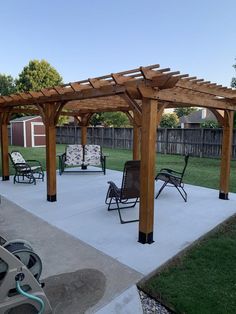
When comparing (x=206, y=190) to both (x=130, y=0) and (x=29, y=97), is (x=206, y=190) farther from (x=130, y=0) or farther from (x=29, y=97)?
(x=130, y=0)

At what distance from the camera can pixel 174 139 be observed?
1387 cm

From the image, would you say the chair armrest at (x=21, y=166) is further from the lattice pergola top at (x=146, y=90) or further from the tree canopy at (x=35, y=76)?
the tree canopy at (x=35, y=76)

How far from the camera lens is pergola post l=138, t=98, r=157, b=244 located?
3.19 m

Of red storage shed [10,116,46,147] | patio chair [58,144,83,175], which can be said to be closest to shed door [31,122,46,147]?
red storage shed [10,116,46,147]

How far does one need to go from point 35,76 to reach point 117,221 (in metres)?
20.9

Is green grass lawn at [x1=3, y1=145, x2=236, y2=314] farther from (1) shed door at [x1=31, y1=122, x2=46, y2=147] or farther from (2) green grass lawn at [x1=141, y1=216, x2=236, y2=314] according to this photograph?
(1) shed door at [x1=31, y1=122, x2=46, y2=147]

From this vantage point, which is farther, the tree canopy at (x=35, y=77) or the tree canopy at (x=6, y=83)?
the tree canopy at (x=6, y=83)

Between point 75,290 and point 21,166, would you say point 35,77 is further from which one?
point 75,290

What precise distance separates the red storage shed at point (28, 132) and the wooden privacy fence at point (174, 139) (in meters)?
3.04

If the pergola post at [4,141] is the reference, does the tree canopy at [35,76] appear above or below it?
above

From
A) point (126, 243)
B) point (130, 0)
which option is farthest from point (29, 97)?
point (130, 0)

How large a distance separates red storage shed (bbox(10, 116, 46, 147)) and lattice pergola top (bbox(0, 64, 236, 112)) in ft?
46.5

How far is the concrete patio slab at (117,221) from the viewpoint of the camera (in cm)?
296

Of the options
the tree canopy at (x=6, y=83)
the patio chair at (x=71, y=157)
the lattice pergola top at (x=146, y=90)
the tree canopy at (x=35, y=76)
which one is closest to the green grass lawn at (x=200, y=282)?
the lattice pergola top at (x=146, y=90)
